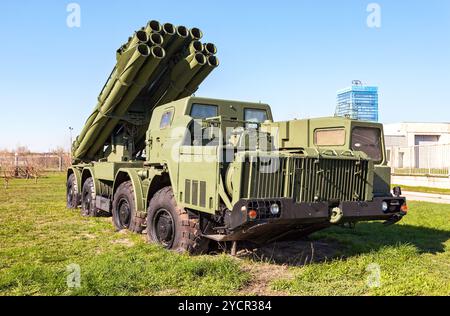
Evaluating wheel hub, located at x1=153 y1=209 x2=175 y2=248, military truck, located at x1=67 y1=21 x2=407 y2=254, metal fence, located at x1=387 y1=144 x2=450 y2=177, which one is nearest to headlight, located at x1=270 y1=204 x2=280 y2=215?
military truck, located at x1=67 y1=21 x2=407 y2=254

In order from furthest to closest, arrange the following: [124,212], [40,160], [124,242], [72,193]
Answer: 1. [40,160]
2. [72,193]
3. [124,212]
4. [124,242]

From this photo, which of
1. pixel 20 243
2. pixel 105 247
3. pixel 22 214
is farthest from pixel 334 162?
pixel 22 214

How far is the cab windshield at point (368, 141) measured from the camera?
607 cm

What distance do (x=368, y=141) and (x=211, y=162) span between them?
8.30 feet

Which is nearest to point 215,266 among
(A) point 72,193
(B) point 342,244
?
(B) point 342,244

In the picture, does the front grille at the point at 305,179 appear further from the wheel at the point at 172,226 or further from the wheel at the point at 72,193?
the wheel at the point at 72,193

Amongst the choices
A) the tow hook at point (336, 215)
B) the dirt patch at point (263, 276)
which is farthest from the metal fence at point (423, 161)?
the dirt patch at point (263, 276)

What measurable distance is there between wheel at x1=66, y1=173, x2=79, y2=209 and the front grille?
7.46 m

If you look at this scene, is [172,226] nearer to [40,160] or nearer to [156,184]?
[156,184]

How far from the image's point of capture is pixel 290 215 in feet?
15.7

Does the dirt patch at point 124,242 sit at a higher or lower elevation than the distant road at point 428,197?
lower

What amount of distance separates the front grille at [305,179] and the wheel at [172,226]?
1253 mm

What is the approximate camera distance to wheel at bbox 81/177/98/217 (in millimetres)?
9820

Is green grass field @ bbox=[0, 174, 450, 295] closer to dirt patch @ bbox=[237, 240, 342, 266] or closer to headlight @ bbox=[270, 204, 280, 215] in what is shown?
dirt patch @ bbox=[237, 240, 342, 266]
